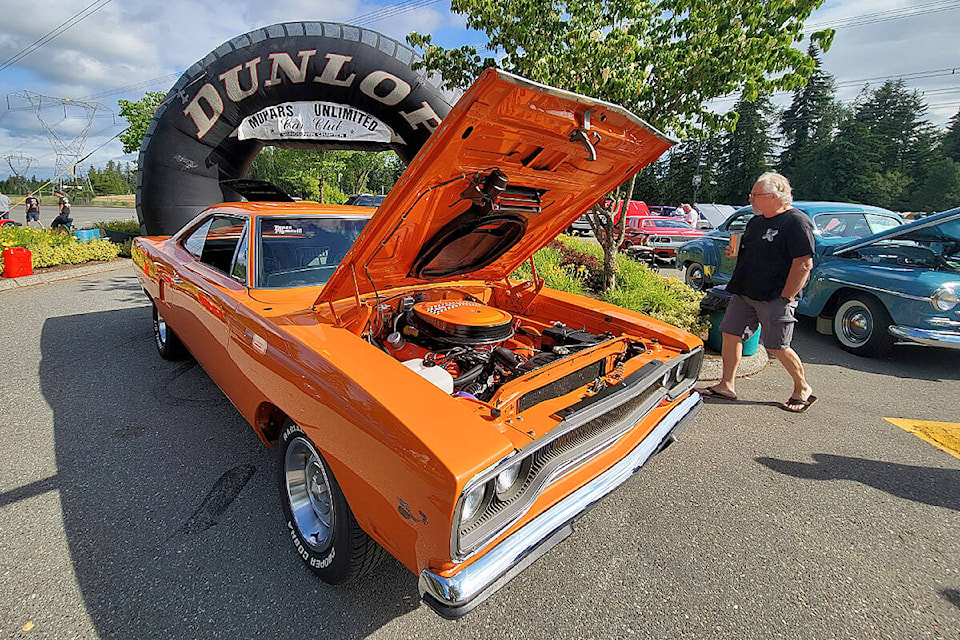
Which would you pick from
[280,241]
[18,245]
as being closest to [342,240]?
[280,241]

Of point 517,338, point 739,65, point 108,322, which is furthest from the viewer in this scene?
point 108,322

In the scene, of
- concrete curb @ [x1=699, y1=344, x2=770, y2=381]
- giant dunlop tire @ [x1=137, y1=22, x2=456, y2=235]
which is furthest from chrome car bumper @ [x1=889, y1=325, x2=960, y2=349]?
giant dunlop tire @ [x1=137, y1=22, x2=456, y2=235]

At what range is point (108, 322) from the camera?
5754 millimetres

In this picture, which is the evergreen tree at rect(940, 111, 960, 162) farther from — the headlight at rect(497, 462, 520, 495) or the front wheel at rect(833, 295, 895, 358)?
the headlight at rect(497, 462, 520, 495)

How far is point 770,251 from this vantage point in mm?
3609

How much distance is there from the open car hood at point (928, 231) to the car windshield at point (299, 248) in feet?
19.0

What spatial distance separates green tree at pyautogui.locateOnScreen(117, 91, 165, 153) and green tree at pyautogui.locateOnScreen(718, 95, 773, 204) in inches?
1941

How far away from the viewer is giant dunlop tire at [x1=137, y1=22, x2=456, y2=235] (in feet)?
25.0

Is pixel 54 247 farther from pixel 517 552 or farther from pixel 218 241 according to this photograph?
pixel 517 552

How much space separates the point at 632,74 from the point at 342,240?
4.02 metres

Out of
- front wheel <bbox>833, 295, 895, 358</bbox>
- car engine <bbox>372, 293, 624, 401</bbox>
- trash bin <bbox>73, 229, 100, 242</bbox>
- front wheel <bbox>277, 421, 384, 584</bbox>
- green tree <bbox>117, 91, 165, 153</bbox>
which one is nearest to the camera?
front wheel <bbox>277, 421, 384, 584</bbox>

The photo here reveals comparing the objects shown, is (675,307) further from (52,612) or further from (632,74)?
(52,612)

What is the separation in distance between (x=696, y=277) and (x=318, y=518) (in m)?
7.62

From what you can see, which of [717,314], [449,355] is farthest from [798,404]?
[449,355]
